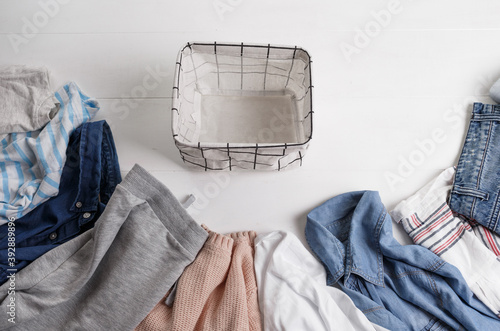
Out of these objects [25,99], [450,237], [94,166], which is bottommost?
[450,237]

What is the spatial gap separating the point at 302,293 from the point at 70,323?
0.47m

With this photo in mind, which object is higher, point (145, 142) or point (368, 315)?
point (145, 142)

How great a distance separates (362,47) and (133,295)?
837 millimetres

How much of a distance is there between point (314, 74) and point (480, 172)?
18.7 inches

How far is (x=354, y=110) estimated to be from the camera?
96 centimetres

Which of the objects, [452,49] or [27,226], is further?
[452,49]

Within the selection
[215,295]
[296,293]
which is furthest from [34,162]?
[296,293]

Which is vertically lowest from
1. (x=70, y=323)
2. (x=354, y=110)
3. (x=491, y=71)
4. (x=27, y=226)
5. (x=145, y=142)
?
(x=70, y=323)

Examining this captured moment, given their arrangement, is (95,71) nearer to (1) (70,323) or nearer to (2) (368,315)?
(1) (70,323)

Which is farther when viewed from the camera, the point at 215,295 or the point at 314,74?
the point at 314,74

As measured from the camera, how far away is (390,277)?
2.75 feet

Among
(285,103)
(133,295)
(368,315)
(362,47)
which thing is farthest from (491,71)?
(133,295)

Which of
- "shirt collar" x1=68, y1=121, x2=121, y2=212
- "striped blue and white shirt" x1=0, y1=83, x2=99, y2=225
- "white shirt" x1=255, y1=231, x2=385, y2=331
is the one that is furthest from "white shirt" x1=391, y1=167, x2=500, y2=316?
"striped blue and white shirt" x1=0, y1=83, x2=99, y2=225

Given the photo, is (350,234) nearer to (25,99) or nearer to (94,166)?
(94,166)
